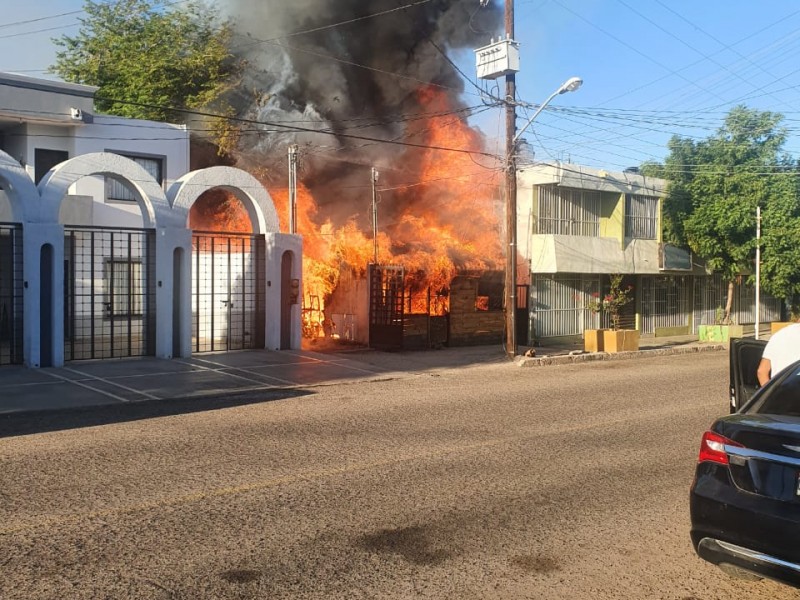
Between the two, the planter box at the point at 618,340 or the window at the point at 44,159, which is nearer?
the planter box at the point at 618,340

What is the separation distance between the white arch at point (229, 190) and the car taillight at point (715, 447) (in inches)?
563

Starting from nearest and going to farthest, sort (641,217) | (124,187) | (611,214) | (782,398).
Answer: (782,398) < (124,187) < (611,214) < (641,217)

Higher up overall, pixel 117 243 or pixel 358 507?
pixel 117 243

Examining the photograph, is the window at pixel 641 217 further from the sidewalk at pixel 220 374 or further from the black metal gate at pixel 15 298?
the black metal gate at pixel 15 298

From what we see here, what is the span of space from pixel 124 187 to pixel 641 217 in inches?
702

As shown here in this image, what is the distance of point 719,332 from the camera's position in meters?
26.0

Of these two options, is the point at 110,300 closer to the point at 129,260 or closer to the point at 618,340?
the point at 129,260

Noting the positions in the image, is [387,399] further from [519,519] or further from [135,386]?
[519,519]

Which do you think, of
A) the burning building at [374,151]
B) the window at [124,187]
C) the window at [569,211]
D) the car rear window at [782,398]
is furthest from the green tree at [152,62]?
the car rear window at [782,398]

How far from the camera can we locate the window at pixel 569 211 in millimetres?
24172

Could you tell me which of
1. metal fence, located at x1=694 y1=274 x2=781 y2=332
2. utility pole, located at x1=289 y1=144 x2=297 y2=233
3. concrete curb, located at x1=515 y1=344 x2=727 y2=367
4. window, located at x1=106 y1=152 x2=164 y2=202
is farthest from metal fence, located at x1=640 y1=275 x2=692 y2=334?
window, located at x1=106 y1=152 x2=164 y2=202

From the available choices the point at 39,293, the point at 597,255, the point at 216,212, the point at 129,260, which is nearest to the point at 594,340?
the point at 597,255

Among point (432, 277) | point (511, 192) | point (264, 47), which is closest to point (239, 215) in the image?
point (264, 47)

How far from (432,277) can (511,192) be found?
4.04m
